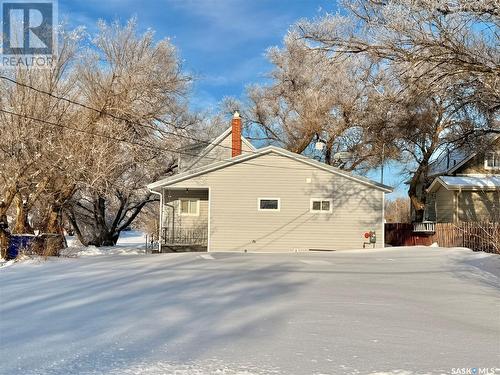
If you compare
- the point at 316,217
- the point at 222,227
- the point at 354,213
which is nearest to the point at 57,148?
the point at 222,227

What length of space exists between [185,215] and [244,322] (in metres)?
18.4

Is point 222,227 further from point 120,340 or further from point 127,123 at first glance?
point 120,340

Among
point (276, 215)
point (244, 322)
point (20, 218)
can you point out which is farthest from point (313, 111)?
point (244, 322)

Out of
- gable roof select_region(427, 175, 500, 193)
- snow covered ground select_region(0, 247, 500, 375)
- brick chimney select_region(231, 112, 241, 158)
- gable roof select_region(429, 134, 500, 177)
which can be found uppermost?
brick chimney select_region(231, 112, 241, 158)

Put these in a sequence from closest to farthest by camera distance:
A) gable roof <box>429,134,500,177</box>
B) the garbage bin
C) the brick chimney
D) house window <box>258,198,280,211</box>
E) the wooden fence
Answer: the garbage bin, the wooden fence, house window <box>258,198,280,211</box>, the brick chimney, gable roof <box>429,134,500,177</box>

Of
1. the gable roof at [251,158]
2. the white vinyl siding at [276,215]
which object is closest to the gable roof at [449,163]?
the gable roof at [251,158]

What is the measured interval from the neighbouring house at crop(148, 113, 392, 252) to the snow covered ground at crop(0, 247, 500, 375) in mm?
10684

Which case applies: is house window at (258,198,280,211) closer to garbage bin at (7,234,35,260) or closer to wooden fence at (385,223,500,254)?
wooden fence at (385,223,500,254)

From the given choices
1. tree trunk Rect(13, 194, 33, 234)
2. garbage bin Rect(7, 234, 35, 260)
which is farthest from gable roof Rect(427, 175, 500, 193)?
garbage bin Rect(7, 234, 35, 260)

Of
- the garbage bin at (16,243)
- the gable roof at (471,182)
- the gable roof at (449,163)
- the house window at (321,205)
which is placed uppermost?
the gable roof at (449,163)

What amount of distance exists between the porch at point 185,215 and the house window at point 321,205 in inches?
198

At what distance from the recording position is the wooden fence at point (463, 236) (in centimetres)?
1648

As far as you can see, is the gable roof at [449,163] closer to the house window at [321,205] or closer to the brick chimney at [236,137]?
the house window at [321,205]

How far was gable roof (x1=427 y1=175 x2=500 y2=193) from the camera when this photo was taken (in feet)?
85.7
